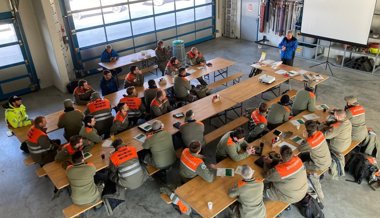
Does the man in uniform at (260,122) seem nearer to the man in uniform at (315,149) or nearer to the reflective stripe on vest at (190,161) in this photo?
the man in uniform at (315,149)

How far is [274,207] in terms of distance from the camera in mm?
4719

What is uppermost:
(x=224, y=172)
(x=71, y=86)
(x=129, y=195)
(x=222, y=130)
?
(x=224, y=172)

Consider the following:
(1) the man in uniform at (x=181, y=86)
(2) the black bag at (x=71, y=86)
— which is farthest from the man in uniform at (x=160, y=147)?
(2) the black bag at (x=71, y=86)

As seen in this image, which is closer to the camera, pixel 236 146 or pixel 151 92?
pixel 236 146

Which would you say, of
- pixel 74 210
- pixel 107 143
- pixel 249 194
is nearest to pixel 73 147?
pixel 107 143

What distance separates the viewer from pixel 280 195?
464 centimetres

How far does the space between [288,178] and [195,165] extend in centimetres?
135

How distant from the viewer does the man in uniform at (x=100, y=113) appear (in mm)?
6566

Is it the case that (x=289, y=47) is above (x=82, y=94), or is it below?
above

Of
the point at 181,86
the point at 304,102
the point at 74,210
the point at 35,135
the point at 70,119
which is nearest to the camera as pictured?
the point at 74,210

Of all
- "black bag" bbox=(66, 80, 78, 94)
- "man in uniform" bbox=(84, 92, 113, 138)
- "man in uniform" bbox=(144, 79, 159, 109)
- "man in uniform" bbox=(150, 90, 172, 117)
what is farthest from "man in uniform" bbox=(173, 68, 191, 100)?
"black bag" bbox=(66, 80, 78, 94)

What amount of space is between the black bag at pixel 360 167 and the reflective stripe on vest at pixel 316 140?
137cm

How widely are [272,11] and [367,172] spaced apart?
8.65m

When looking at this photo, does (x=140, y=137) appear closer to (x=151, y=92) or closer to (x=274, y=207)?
(x=151, y=92)
